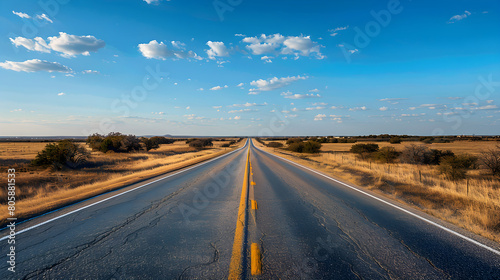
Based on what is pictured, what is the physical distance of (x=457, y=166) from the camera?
57.2ft

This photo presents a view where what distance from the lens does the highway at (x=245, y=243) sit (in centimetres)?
339

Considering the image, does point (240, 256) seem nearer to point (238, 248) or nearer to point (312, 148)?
point (238, 248)

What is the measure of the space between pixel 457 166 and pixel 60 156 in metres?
32.8

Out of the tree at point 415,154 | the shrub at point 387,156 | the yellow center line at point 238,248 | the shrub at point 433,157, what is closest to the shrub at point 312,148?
the shrub at point 387,156

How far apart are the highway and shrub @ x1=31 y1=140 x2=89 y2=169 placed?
17154 mm

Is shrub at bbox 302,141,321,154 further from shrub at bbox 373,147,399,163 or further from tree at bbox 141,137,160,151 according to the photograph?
tree at bbox 141,137,160,151

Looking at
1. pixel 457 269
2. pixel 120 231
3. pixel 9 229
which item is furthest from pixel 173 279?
pixel 9 229

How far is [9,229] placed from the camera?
5.07 m

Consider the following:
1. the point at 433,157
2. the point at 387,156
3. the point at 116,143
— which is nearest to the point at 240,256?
the point at 433,157

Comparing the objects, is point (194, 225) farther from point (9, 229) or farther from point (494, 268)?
point (494, 268)

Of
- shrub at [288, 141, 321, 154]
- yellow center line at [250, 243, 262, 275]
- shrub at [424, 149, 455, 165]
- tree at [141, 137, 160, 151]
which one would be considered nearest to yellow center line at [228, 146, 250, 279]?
yellow center line at [250, 243, 262, 275]

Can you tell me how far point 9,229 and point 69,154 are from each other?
776 inches

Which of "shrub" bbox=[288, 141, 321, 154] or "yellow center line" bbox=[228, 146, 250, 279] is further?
"shrub" bbox=[288, 141, 321, 154]

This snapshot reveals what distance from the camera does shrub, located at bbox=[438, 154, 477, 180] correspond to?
49.4ft
